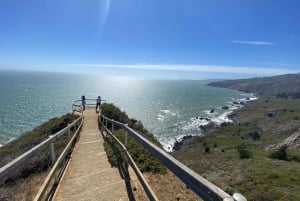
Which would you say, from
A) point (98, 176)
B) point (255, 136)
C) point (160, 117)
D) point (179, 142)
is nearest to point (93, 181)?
point (98, 176)

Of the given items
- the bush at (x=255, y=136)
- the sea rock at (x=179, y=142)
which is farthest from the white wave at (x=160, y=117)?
the bush at (x=255, y=136)

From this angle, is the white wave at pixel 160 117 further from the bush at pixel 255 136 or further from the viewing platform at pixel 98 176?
the viewing platform at pixel 98 176

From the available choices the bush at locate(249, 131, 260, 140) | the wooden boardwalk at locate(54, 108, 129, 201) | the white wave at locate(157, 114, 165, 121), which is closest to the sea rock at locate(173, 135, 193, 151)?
the white wave at locate(157, 114, 165, 121)

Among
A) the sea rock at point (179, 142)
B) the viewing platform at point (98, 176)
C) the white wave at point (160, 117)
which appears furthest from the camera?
the white wave at point (160, 117)

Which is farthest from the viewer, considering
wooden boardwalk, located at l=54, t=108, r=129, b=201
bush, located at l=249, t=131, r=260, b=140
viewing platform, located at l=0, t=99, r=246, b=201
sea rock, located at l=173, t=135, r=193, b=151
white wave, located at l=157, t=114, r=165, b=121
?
white wave, located at l=157, t=114, r=165, b=121

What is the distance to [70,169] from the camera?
711 cm

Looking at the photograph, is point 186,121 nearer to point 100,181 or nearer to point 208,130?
point 208,130

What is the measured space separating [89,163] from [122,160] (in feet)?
3.52

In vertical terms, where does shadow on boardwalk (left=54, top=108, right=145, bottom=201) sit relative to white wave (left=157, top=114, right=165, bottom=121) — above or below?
above

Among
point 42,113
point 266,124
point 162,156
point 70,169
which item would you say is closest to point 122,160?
point 70,169

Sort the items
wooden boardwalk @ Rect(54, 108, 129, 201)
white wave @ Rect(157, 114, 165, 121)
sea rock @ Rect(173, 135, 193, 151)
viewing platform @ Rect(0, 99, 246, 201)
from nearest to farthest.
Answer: viewing platform @ Rect(0, 99, 246, 201)
wooden boardwalk @ Rect(54, 108, 129, 201)
sea rock @ Rect(173, 135, 193, 151)
white wave @ Rect(157, 114, 165, 121)

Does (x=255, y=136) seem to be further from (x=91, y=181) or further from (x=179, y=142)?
(x=91, y=181)

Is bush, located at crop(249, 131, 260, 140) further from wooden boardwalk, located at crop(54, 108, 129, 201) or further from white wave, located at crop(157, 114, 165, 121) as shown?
wooden boardwalk, located at crop(54, 108, 129, 201)

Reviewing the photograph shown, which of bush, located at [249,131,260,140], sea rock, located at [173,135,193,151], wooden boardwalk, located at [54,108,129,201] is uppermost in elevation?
wooden boardwalk, located at [54,108,129,201]
